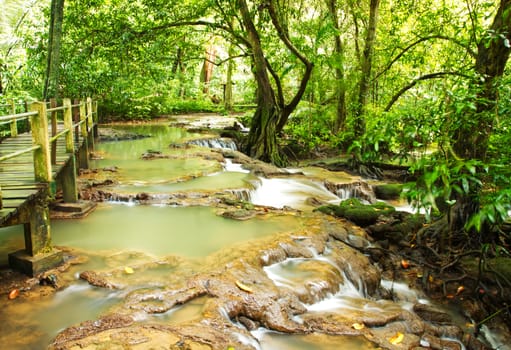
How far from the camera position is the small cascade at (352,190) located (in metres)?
12.2

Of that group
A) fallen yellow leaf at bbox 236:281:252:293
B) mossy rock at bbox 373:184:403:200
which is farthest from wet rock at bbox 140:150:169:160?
fallen yellow leaf at bbox 236:281:252:293

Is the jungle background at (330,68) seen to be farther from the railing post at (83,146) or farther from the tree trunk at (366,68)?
the railing post at (83,146)

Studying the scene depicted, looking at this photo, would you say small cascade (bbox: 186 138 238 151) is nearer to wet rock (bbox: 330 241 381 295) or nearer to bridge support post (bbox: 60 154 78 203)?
bridge support post (bbox: 60 154 78 203)

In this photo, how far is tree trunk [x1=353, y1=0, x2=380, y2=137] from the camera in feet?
50.0

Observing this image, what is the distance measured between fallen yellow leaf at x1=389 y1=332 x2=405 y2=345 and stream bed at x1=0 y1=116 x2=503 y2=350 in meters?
0.02

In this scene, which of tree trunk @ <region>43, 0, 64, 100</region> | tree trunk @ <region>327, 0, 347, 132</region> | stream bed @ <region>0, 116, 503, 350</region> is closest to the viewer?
stream bed @ <region>0, 116, 503, 350</region>

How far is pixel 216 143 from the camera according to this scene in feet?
56.9

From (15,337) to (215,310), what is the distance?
187 centimetres

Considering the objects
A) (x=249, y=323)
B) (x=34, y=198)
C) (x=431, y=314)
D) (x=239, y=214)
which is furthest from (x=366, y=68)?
(x=34, y=198)

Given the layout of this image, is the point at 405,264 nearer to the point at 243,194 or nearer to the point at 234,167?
the point at 243,194

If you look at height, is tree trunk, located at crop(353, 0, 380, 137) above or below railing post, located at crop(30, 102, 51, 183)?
above

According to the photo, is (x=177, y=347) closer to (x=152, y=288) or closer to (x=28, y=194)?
(x=152, y=288)

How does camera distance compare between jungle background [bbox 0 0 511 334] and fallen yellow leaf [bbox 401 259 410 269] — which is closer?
jungle background [bbox 0 0 511 334]

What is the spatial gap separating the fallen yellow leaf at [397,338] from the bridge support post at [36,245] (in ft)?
13.3
